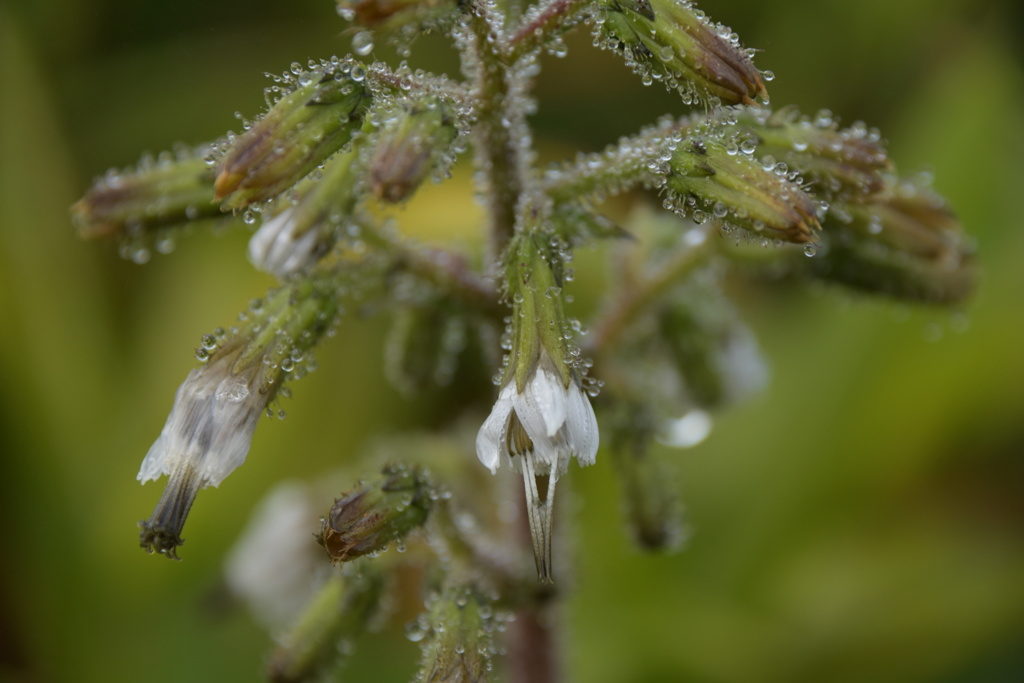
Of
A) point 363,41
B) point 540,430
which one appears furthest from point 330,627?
point 363,41

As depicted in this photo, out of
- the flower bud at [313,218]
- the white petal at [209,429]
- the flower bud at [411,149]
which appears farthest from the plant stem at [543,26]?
the white petal at [209,429]

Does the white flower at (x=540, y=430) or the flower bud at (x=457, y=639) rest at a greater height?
the white flower at (x=540, y=430)

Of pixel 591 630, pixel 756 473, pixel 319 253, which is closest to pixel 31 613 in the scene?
pixel 591 630

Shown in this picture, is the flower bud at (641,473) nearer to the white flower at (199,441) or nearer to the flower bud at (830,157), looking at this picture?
the flower bud at (830,157)

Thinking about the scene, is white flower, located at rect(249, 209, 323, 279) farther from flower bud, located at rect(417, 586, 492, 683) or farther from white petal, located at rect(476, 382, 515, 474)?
flower bud, located at rect(417, 586, 492, 683)

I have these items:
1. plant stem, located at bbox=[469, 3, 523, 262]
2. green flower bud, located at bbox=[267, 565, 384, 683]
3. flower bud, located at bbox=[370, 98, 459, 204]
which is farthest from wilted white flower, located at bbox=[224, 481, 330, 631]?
flower bud, located at bbox=[370, 98, 459, 204]
